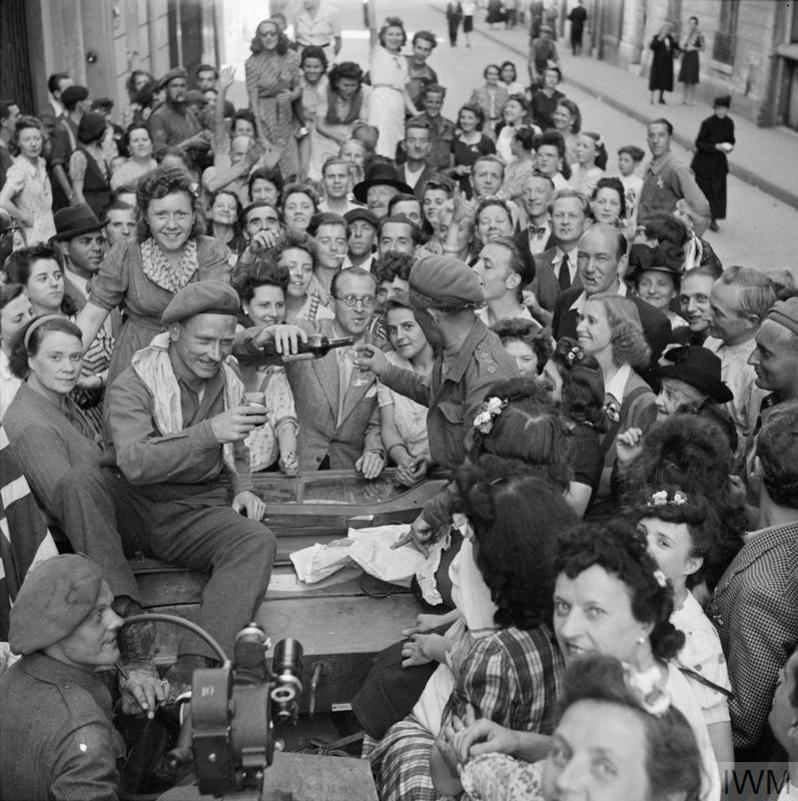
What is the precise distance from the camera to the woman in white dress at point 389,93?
12984 millimetres

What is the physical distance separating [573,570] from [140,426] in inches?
84.0

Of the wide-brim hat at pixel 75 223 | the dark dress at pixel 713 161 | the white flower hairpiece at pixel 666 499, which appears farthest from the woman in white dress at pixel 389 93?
the white flower hairpiece at pixel 666 499

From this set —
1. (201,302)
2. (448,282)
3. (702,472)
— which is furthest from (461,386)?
(702,472)

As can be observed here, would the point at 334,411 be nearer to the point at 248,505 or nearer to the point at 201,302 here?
the point at 248,505

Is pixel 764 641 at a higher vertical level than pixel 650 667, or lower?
lower

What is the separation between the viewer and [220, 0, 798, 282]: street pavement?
51.4 ft

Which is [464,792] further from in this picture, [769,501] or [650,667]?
[769,501]

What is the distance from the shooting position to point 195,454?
437 cm

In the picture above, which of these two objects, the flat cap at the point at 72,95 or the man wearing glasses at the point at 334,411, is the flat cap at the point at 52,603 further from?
the flat cap at the point at 72,95

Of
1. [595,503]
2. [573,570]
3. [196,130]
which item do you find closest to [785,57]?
[196,130]

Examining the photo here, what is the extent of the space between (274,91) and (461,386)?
8.95 m

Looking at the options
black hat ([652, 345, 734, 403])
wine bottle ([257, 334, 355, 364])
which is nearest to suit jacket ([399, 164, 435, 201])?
wine bottle ([257, 334, 355, 364])

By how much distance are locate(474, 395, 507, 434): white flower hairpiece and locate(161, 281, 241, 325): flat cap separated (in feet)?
3.91

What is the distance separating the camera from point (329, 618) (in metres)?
4.56
